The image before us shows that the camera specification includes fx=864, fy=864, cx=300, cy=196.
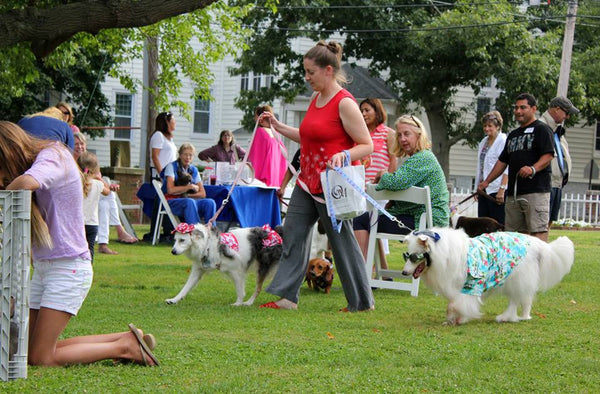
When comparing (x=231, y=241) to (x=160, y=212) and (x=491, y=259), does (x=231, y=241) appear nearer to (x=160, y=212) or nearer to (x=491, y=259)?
(x=491, y=259)

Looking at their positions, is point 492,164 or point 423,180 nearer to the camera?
point 423,180

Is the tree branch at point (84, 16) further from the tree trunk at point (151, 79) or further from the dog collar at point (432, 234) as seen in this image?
the tree trunk at point (151, 79)

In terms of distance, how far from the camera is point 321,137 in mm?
7414

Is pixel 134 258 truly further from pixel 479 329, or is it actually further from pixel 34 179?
pixel 34 179

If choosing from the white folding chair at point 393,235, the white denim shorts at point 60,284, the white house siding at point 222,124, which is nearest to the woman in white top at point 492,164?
the white folding chair at point 393,235

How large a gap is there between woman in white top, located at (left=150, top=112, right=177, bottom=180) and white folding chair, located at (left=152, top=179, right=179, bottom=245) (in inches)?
13.2

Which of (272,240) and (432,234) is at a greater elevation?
(432,234)

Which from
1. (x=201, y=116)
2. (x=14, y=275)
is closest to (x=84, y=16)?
(x=14, y=275)

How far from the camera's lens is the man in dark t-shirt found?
9195mm

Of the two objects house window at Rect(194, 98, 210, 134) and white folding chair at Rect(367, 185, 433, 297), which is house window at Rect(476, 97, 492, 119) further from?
white folding chair at Rect(367, 185, 433, 297)

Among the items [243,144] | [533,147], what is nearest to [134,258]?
[533,147]

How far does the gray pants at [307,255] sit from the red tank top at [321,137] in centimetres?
24

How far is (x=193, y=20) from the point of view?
18.0m

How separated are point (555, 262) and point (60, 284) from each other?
167 inches
